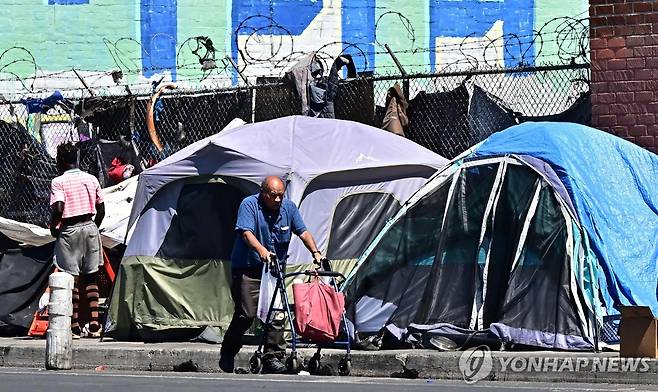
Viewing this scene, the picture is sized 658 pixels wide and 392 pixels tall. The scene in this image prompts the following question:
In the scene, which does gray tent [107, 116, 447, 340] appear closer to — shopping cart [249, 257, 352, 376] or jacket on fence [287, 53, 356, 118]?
jacket on fence [287, 53, 356, 118]

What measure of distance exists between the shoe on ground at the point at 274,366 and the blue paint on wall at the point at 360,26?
532 inches

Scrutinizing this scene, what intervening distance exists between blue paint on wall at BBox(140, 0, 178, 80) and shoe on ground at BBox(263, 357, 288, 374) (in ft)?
43.9

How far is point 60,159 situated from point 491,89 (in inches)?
303

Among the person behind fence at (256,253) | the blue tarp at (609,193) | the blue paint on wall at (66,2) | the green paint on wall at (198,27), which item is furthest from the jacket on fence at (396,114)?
the blue paint on wall at (66,2)

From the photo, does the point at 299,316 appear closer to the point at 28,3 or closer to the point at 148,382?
the point at 148,382

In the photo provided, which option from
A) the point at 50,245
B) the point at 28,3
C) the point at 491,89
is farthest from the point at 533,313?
the point at 28,3

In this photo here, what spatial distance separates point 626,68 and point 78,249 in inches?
235

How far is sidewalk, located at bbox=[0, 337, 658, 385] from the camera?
11.1 metres

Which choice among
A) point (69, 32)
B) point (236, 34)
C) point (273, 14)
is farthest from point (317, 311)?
point (69, 32)

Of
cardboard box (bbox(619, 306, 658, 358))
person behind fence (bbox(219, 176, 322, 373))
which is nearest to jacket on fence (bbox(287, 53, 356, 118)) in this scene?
person behind fence (bbox(219, 176, 322, 373))

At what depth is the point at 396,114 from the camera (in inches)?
642

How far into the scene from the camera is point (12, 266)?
16125mm

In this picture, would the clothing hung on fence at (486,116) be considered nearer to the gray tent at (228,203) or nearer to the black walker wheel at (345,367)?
the gray tent at (228,203)

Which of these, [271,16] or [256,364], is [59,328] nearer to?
[256,364]
